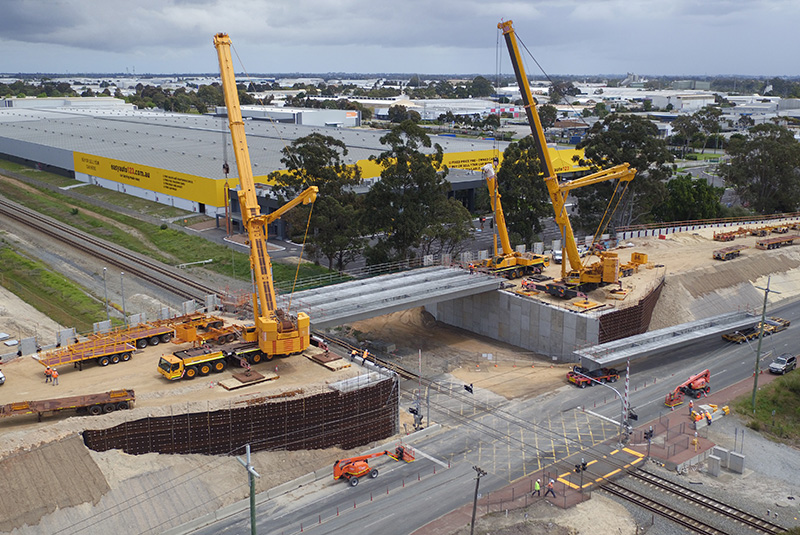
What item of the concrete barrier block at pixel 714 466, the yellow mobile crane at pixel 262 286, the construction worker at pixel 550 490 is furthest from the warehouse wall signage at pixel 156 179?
the concrete barrier block at pixel 714 466

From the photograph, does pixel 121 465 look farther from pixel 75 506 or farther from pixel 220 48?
pixel 220 48

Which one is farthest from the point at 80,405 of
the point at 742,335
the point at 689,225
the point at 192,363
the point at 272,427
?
the point at 689,225

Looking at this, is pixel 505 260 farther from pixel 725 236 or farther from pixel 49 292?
pixel 49 292

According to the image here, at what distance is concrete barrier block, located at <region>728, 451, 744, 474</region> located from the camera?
3706 cm

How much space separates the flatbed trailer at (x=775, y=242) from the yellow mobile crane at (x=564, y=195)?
1055 inches

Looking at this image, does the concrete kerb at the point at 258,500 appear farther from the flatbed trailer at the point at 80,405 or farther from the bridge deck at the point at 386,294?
the bridge deck at the point at 386,294

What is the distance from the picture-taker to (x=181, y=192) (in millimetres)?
94750

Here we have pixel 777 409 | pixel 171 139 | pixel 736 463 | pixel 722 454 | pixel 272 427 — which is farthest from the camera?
pixel 171 139

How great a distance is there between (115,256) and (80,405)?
146ft

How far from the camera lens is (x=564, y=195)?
191 ft

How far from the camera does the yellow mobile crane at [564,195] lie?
56156mm

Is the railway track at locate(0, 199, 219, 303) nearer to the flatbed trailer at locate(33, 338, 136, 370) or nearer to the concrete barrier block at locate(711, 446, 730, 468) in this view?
the flatbed trailer at locate(33, 338, 136, 370)

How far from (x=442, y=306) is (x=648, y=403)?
2258 centimetres

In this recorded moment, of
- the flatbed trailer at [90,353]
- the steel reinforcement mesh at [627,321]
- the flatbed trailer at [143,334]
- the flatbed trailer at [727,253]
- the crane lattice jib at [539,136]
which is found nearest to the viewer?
the flatbed trailer at [90,353]
